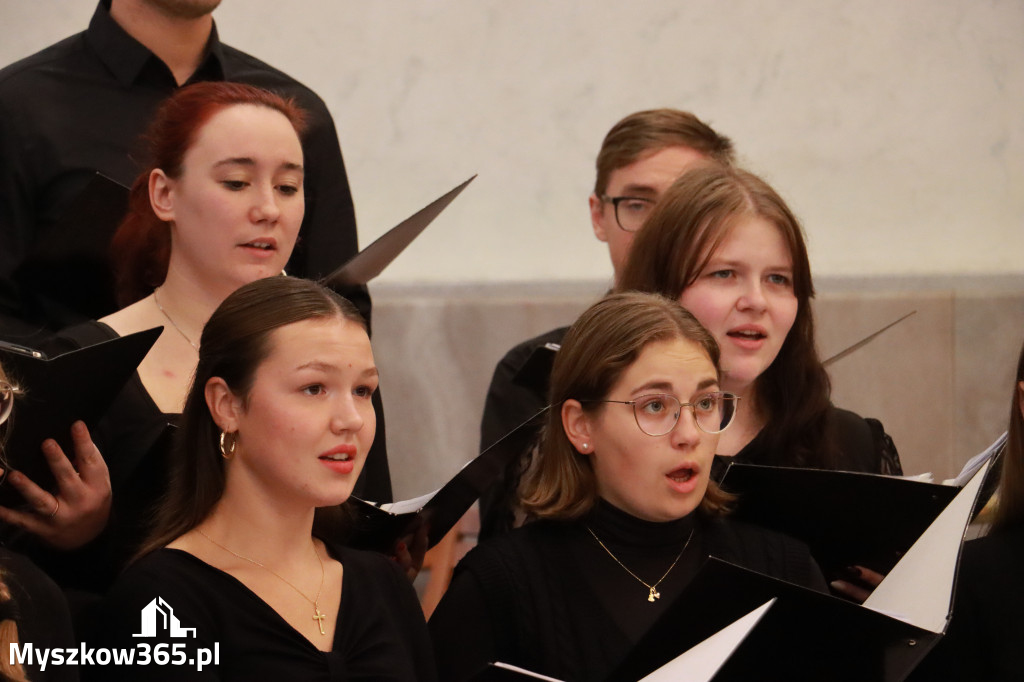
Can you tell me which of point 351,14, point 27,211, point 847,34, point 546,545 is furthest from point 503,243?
point 546,545

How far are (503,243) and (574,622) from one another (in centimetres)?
194

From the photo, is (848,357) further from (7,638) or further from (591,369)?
(7,638)

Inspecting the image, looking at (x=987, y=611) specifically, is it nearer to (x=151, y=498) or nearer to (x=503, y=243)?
(x=151, y=498)

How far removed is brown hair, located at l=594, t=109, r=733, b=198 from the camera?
268 centimetres

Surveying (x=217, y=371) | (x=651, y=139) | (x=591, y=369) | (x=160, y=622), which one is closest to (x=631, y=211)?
(x=651, y=139)

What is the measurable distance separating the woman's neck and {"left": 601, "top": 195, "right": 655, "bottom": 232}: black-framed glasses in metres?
0.47

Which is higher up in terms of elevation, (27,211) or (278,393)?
(27,211)

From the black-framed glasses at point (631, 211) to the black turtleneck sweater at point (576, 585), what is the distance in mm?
799

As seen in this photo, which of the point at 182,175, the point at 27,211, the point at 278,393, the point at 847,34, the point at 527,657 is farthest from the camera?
the point at 847,34

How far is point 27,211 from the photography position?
247 cm

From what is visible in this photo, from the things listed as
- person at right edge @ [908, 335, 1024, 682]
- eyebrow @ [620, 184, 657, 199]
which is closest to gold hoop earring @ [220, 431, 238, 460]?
person at right edge @ [908, 335, 1024, 682]

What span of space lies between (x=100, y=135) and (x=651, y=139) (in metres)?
1.00

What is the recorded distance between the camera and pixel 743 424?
2.27 meters

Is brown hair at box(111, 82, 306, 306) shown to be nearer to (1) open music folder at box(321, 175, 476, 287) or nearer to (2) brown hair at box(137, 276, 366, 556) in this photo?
(1) open music folder at box(321, 175, 476, 287)
